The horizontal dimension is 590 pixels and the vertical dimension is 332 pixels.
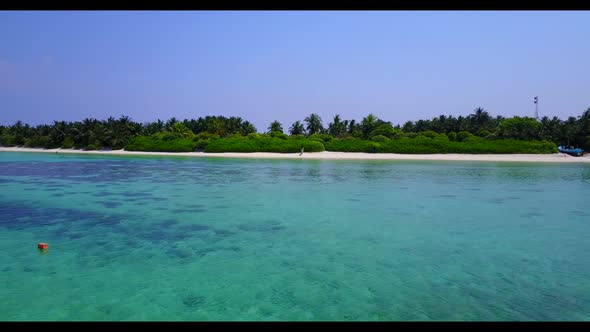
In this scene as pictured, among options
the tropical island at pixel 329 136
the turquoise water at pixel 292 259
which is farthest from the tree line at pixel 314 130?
the turquoise water at pixel 292 259

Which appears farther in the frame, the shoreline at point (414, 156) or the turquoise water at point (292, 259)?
the shoreline at point (414, 156)

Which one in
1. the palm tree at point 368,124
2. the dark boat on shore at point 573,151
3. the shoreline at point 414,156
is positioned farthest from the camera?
the palm tree at point 368,124

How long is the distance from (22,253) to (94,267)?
290cm

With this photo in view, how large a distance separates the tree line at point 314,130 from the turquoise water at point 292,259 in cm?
6088

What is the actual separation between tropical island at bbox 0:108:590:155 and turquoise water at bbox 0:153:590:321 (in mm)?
52072

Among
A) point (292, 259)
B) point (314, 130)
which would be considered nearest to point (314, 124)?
point (314, 130)

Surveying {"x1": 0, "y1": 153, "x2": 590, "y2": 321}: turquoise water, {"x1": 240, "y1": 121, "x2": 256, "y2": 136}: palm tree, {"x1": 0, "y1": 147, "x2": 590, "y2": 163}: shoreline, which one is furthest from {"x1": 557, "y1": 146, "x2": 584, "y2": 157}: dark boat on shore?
{"x1": 240, "y1": 121, "x2": 256, "y2": 136}: palm tree

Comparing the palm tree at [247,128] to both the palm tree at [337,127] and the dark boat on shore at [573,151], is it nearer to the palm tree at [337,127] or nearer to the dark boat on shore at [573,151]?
the palm tree at [337,127]

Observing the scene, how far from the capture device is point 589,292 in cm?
882

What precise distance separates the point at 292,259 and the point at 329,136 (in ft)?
239

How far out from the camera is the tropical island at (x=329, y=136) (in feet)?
237
